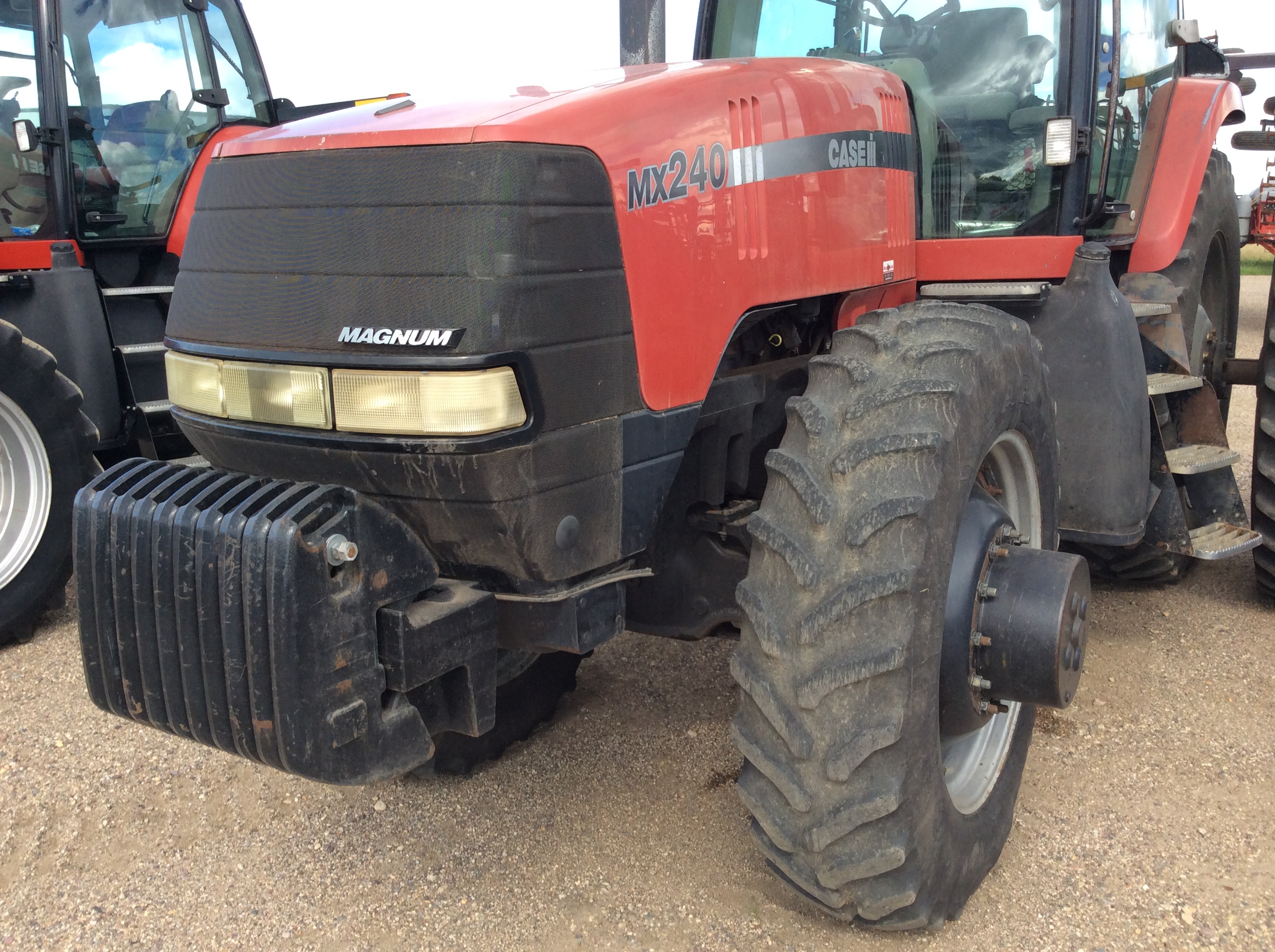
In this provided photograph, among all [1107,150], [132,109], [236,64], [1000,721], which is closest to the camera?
[1000,721]

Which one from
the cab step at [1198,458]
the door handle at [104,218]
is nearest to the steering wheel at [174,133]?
the door handle at [104,218]

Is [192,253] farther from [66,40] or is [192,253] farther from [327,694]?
[66,40]

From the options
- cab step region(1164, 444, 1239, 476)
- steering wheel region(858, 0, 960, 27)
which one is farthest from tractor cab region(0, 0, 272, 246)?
cab step region(1164, 444, 1239, 476)

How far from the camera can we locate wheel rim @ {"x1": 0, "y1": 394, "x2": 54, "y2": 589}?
398cm

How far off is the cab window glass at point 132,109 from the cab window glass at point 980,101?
323 centimetres

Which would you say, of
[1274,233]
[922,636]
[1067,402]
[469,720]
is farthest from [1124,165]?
[1274,233]

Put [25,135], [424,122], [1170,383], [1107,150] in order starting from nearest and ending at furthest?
[424,122]
[1107,150]
[1170,383]
[25,135]

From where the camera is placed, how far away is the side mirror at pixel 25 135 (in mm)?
4242

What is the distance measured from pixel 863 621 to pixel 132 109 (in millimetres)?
4223

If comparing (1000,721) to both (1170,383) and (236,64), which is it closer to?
(1170,383)

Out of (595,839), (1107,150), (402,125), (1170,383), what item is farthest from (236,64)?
(1170,383)

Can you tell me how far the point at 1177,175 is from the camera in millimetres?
3475

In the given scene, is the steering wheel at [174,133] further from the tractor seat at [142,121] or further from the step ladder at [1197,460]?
the step ladder at [1197,460]

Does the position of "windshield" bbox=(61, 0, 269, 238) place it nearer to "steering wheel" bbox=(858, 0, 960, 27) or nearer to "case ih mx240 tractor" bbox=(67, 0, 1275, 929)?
"case ih mx240 tractor" bbox=(67, 0, 1275, 929)
